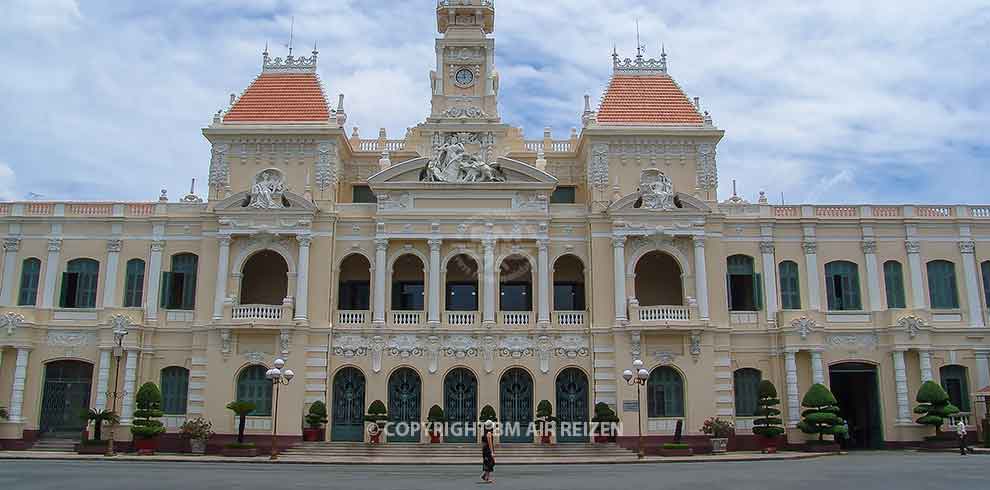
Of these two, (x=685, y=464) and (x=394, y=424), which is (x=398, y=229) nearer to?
(x=394, y=424)

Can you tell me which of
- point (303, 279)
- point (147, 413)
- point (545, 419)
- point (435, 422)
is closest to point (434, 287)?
point (303, 279)

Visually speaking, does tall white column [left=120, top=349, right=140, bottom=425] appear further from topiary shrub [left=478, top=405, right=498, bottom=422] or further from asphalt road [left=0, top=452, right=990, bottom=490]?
topiary shrub [left=478, top=405, right=498, bottom=422]

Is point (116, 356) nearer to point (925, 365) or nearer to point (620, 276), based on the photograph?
point (620, 276)

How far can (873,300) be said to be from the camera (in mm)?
42469

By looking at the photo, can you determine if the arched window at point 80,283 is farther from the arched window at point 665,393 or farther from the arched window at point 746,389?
the arched window at point 746,389

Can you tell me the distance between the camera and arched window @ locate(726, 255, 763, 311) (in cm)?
4288

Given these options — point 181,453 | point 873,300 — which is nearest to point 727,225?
point 873,300

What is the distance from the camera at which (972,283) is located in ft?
140

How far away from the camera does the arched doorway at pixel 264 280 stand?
44125mm

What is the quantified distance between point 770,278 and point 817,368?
4828mm

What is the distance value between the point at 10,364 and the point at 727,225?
35.2 meters

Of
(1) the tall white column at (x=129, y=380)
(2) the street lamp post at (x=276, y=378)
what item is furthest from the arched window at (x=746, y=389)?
(1) the tall white column at (x=129, y=380)

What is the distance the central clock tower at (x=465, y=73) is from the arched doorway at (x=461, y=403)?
1297 cm

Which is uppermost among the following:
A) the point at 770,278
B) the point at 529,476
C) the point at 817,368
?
the point at 770,278
